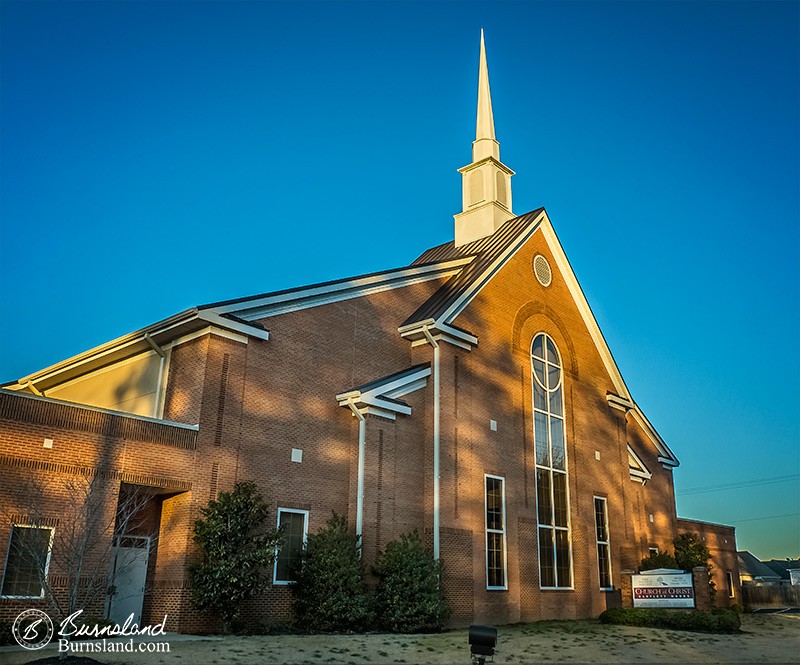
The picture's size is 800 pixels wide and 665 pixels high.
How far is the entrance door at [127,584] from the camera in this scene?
765 inches

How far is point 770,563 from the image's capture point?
339 ft

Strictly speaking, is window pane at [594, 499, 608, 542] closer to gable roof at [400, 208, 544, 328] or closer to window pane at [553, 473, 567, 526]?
window pane at [553, 473, 567, 526]

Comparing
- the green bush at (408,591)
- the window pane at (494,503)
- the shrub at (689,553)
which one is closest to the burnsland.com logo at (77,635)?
the green bush at (408,591)

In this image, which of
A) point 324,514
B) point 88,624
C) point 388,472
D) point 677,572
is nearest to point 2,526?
point 88,624

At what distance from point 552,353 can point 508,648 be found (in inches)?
576

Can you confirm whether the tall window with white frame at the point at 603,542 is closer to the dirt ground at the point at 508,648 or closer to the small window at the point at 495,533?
the dirt ground at the point at 508,648

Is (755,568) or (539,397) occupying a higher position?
(539,397)

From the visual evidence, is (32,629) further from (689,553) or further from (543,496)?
(689,553)

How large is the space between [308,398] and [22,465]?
8129 millimetres

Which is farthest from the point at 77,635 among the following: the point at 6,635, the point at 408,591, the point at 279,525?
the point at 408,591

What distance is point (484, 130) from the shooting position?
37000 mm

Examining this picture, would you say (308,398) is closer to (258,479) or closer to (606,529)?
(258,479)

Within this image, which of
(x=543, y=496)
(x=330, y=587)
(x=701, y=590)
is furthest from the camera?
(x=543, y=496)

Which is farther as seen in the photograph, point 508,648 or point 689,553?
point 689,553
